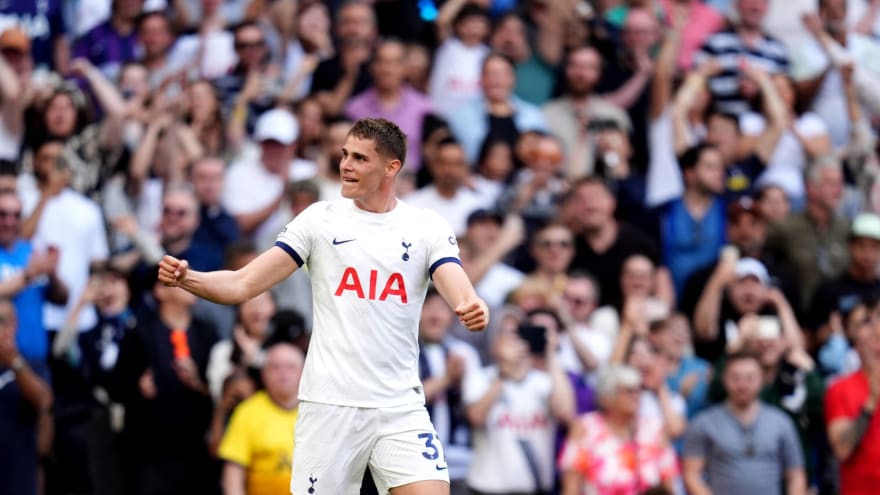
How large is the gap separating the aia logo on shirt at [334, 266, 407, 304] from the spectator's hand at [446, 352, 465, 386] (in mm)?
4429

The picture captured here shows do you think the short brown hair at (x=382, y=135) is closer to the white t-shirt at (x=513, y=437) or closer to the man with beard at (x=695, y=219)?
the white t-shirt at (x=513, y=437)

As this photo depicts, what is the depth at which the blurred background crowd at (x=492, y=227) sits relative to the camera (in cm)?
1336

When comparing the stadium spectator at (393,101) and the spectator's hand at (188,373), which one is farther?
the stadium spectator at (393,101)

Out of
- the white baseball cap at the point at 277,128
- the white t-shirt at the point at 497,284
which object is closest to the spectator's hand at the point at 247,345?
the white t-shirt at the point at 497,284

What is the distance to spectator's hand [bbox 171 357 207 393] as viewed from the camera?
43.3ft

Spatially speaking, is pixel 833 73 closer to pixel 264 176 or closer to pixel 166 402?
pixel 264 176

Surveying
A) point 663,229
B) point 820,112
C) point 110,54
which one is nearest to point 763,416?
point 663,229

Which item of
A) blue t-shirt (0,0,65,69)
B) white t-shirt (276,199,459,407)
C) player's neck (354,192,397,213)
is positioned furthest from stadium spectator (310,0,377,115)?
white t-shirt (276,199,459,407)

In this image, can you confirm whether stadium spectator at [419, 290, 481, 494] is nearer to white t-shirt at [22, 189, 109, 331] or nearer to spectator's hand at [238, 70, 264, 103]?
white t-shirt at [22, 189, 109, 331]

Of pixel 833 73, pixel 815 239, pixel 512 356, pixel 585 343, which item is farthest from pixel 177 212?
pixel 833 73

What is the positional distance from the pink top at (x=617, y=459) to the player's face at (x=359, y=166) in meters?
4.83

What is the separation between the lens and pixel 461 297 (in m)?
8.90

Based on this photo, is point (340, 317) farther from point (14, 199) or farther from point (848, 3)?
point (848, 3)

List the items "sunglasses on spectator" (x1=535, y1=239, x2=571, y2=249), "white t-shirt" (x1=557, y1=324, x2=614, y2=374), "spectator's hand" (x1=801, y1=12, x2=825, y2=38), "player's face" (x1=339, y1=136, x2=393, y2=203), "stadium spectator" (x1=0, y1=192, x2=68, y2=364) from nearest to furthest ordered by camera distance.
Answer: "player's face" (x1=339, y1=136, x2=393, y2=203) < "stadium spectator" (x1=0, y1=192, x2=68, y2=364) < "white t-shirt" (x1=557, y1=324, x2=614, y2=374) < "sunglasses on spectator" (x1=535, y1=239, x2=571, y2=249) < "spectator's hand" (x1=801, y1=12, x2=825, y2=38)
